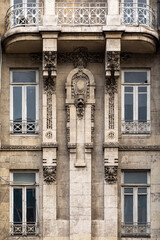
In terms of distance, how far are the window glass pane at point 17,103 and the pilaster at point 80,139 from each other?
6.18ft

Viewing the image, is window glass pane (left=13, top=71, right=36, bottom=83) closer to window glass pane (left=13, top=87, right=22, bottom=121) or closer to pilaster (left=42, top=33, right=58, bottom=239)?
window glass pane (left=13, top=87, right=22, bottom=121)

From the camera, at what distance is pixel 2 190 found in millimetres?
29375

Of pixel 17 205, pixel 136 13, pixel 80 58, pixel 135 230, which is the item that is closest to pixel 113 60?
pixel 80 58

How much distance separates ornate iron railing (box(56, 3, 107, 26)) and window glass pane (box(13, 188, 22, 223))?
21.4 feet

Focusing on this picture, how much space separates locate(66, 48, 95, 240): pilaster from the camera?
94.8 feet

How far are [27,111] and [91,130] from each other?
2609 millimetres

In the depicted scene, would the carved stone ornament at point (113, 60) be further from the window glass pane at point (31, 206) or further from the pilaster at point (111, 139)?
the window glass pane at point (31, 206)

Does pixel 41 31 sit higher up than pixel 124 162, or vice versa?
pixel 41 31

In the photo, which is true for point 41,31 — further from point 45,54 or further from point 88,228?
point 88,228

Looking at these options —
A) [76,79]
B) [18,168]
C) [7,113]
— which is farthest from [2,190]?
[76,79]

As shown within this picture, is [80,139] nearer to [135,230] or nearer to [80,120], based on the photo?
[80,120]

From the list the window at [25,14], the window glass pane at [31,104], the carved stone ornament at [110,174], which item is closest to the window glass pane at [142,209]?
the carved stone ornament at [110,174]

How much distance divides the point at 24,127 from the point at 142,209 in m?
5.42

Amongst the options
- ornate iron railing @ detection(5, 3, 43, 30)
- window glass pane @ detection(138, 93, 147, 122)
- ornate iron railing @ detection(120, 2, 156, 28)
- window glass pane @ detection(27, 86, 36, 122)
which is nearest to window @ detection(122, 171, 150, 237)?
window glass pane @ detection(138, 93, 147, 122)
